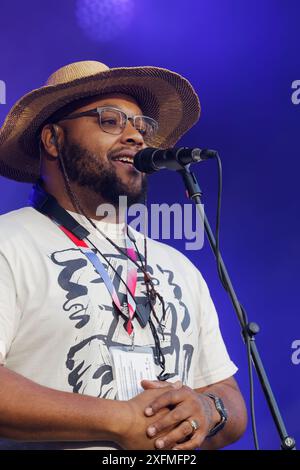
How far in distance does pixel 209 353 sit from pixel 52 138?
1.00 metres

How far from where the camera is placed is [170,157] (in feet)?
7.64

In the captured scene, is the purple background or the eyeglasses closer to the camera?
the eyeglasses

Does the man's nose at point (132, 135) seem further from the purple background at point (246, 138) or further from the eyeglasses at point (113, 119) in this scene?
the purple background at point (246, 138)

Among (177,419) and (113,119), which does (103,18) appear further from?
(177,419)

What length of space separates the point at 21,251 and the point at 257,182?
5.13 ft

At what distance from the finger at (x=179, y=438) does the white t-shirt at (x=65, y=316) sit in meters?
0.23

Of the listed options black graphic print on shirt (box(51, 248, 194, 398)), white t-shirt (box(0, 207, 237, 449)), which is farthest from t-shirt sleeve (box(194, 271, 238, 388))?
black graphic print on shirt (box(51, 248, 194, 398))

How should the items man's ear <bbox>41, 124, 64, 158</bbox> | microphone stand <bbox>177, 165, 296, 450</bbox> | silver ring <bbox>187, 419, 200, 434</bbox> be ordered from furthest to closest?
man's ear <bbox>41, 124, 64, 158</bbox> < silver ring <bbox>187, 419, 200, 434</bbox> < microphone stand <bbox>177, 165, 296, 450</bbox>

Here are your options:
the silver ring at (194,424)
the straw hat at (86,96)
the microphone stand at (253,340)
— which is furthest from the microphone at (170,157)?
the silver ring at (194,424)

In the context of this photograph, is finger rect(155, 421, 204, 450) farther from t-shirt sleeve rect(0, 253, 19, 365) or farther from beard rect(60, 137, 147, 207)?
beard rect(60, 137, 147, 207)

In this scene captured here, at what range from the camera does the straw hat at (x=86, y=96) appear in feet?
9.43

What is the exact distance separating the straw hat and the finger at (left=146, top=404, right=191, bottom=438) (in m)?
1.24

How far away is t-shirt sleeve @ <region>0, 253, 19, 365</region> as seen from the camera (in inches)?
92.6
